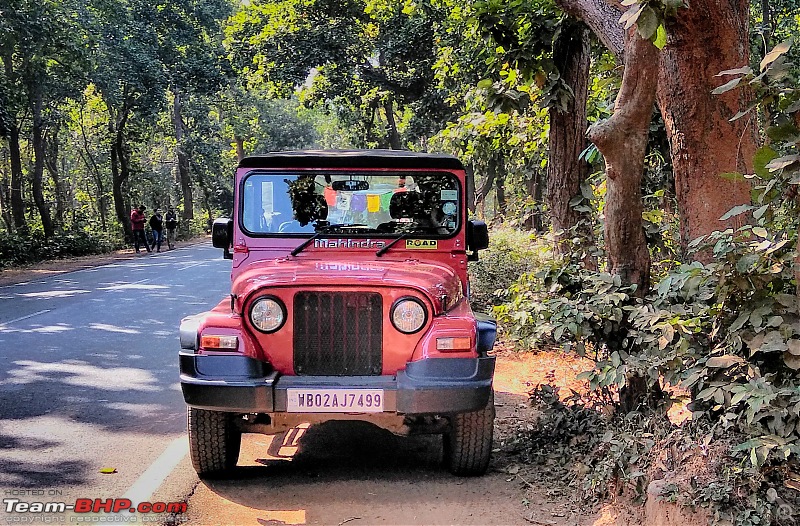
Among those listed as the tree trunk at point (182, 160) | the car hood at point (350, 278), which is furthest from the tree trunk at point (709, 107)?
the tree trunk at point (182, 160)

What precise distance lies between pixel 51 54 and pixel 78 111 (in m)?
12.6

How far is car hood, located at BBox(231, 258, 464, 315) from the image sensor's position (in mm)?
4637

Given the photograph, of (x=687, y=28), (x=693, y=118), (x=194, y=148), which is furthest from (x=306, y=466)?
(x=194, y=148)

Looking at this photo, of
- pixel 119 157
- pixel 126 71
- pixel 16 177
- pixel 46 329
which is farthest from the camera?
pixel 119 157

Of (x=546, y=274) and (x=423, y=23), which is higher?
(x=423, y=23)

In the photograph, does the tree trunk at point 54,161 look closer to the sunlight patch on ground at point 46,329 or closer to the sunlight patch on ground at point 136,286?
the sunlight patch on ground at point 136,286

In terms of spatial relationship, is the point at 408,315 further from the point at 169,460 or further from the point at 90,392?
the point at 90,392

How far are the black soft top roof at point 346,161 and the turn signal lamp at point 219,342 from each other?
70.6 inches

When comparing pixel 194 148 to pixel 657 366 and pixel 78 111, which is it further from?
pixel 657 366

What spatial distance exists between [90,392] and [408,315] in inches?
163

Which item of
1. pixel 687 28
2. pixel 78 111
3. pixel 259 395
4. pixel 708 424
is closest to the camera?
pixel 708 424

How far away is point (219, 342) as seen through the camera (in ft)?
14.9

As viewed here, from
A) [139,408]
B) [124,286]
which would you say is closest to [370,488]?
[139,408]

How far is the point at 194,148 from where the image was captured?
38.9 meters
